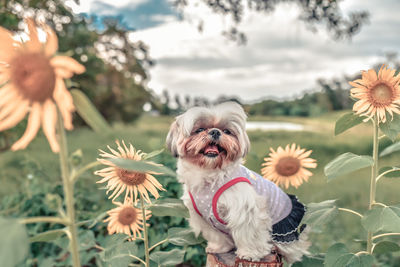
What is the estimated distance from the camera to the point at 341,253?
1.88m

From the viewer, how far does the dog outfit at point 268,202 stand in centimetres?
206

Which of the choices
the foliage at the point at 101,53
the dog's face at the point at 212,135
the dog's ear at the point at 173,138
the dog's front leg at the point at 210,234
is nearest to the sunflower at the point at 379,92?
the dog's face at the point at 212,135

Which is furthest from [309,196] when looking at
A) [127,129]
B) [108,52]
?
[127,129]

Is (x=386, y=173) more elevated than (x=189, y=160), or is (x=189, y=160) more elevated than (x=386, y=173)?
(x=189, y=160)

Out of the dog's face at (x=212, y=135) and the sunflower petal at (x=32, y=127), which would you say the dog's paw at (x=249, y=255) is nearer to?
the dog's face at (x=212, y=135)

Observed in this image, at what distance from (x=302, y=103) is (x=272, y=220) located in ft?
40.9

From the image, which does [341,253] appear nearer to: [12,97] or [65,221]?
[65,221]

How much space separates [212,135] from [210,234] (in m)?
0.69

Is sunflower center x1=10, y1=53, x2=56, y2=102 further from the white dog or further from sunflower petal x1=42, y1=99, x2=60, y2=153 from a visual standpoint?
the white dog

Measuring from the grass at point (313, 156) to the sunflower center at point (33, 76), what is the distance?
1902 millimetres

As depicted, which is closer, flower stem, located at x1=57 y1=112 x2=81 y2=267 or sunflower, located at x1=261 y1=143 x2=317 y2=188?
flower stem, located at x1=57 y1=112 x2=81 y2=267

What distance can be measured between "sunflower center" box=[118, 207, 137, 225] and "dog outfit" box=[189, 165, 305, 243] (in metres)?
0.34

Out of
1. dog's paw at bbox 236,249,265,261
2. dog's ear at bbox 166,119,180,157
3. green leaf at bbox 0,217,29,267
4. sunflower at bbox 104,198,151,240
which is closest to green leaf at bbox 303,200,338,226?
dog's paw at bbox 236,249,265,261

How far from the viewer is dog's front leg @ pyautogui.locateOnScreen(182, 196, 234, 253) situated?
2.21 metres
